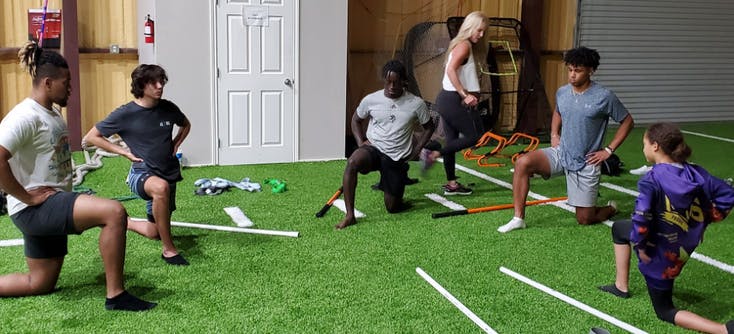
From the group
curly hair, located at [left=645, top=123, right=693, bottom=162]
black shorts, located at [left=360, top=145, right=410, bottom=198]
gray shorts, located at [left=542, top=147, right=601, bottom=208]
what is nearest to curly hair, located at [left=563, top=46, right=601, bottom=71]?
gray shorts, located at [left=542, top=147, right=601, bottom=208]

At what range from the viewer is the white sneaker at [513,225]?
211 inches

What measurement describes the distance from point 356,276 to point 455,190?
2.58m

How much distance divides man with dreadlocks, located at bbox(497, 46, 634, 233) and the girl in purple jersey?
70.0 inches

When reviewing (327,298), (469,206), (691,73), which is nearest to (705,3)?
A: (691,73)

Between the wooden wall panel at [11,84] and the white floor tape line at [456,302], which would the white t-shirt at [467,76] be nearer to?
the white floor tape line at [456,302]

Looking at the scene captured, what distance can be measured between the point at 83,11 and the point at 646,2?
8709 mm

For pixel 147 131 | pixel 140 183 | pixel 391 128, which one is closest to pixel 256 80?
pixel 391 128

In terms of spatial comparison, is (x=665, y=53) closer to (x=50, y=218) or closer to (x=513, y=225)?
(x=513, y=225)

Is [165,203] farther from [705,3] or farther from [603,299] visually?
[705,3]

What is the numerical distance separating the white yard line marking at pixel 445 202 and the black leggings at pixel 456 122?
409mm

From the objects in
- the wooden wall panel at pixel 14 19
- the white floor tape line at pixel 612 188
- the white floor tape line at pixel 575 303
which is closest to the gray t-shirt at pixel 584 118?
the white floor tape line at pixel 612 188

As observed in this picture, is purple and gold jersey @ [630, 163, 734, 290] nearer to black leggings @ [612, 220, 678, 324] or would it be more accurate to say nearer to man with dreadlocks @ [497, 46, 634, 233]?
black leggings @ [612, 220, 678, 324]

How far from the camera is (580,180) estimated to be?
18.2 feet

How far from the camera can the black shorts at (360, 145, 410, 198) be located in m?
5.68
